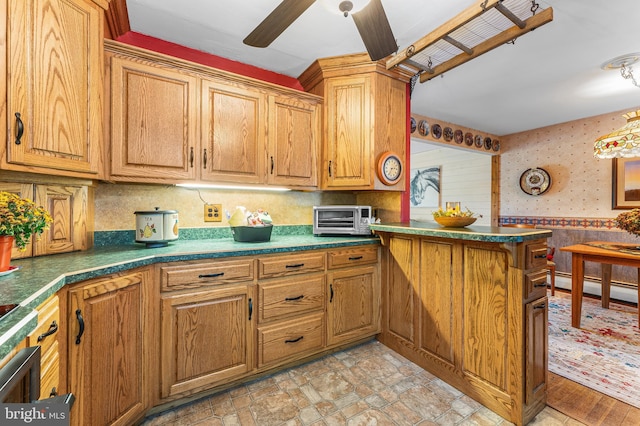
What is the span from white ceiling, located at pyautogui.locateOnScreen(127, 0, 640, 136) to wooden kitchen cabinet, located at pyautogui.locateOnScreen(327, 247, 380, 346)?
5.55 feet

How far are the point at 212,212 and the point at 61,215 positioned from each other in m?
0.96

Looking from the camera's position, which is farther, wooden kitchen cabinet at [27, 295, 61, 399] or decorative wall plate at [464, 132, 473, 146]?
decorative wall plate at [464, 132, 473, 146]

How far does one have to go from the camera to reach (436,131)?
4266mm

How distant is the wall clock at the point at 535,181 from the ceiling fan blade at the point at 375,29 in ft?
14.2

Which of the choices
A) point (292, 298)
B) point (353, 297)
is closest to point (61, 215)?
point (292, 298)

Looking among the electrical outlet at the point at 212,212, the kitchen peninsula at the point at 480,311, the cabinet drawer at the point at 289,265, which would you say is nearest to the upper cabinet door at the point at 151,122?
the electrical outlet at the point at 212,212

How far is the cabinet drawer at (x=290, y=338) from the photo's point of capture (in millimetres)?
1906

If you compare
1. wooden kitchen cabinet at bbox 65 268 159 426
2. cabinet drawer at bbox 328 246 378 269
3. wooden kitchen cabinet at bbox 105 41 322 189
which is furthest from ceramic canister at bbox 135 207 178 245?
cabinet drawer at bbox 328 246 378 269

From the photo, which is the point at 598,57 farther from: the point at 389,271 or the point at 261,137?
the point at 261,137

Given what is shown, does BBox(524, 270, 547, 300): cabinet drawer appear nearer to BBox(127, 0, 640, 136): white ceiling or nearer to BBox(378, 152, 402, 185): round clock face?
BBox(378, 152, 402, 185): round clock face

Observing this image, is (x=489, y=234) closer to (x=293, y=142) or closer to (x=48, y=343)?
(x=293, y=142)

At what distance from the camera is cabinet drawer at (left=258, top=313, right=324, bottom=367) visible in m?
1.91

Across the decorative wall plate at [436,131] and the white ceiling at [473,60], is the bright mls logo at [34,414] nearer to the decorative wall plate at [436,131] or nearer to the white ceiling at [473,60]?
the white ceiling at [473,60]

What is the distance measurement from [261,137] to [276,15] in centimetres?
98
